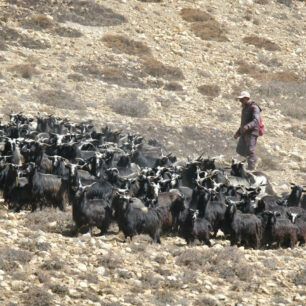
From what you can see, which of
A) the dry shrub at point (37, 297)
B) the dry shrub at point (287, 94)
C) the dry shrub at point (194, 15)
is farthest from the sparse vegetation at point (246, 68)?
the dry shrub at point (37, 297)

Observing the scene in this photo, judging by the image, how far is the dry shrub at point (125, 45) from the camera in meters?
28.9

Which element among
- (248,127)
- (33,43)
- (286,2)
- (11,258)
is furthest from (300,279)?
(286,2)

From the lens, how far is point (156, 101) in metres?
25.0

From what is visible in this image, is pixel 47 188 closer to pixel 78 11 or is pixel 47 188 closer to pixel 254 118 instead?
pixel 254 118

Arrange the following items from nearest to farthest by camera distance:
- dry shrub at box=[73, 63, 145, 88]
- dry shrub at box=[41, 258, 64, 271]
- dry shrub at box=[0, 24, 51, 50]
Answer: dry shrub at box=[41, 258, 64, 271]
dry shrub at box=[73, 63, 145, 88]
dry shrub at box=[0, 24, 51, 50]

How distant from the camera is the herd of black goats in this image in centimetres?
1278

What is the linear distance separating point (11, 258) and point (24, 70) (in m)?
15.1

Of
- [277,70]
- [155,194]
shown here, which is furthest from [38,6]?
[155,194]

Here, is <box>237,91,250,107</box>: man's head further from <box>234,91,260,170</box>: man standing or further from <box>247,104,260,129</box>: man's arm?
<box>247,104,260,129</box>: man's arm

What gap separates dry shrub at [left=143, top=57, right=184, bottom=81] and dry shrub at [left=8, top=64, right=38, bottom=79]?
5.14 meters

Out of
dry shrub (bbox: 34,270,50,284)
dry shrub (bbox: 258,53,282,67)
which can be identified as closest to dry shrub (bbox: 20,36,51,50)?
dry shrub (bbox: 258,53,282,67)

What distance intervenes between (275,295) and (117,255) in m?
2.74

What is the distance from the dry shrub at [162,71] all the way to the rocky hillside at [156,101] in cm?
7

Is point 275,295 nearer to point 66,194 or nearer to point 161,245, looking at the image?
point 161,245
